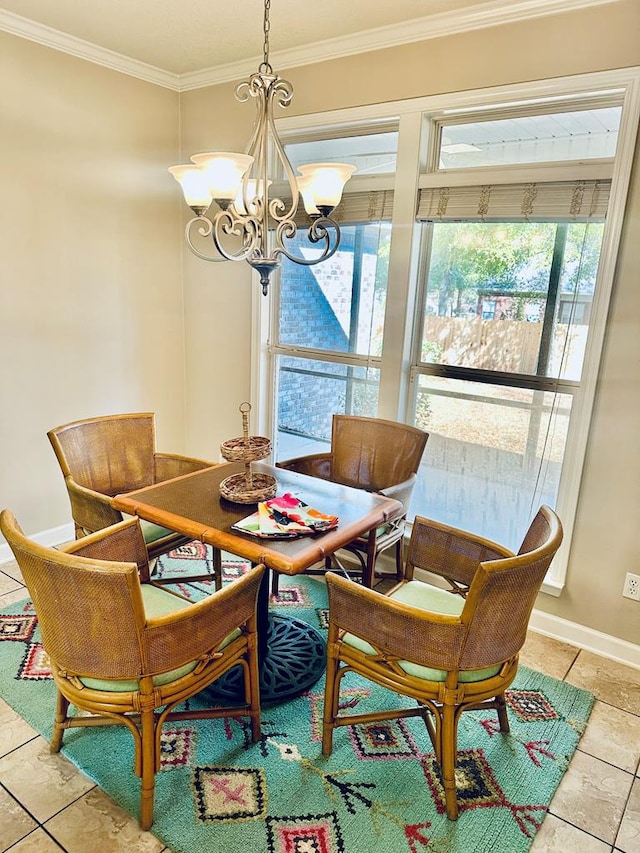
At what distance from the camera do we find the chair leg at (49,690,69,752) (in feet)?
6.18

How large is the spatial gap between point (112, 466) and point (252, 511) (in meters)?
1.04

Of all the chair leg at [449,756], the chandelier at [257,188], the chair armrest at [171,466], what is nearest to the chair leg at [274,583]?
the chair armrest at [171,466]

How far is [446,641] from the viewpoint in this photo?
5.24ft

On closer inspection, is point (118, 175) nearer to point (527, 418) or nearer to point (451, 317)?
point (451, 317)

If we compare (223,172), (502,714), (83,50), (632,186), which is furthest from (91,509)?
(632,186)

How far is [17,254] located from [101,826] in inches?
102

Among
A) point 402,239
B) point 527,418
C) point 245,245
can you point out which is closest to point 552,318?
point 527,418

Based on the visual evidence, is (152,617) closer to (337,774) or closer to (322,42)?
(337,774)

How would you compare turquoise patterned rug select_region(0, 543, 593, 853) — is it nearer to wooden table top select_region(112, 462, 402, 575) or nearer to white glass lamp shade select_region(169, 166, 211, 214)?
wooden table top select_region(112, 462, 402, 575)

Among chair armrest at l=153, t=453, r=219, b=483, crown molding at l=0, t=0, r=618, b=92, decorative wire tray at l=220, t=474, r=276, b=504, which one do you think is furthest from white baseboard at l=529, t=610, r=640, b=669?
crown molding at l=0, t=0, r=618, b=92

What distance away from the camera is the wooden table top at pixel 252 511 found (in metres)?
1.82

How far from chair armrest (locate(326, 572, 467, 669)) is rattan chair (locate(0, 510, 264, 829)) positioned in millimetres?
276

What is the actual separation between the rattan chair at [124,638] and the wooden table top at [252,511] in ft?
0.37

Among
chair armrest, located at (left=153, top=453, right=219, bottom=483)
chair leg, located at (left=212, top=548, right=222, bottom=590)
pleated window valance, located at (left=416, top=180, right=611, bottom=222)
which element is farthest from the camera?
chair armrest, located at (left=153, top=453, right=219, bottom=483)
